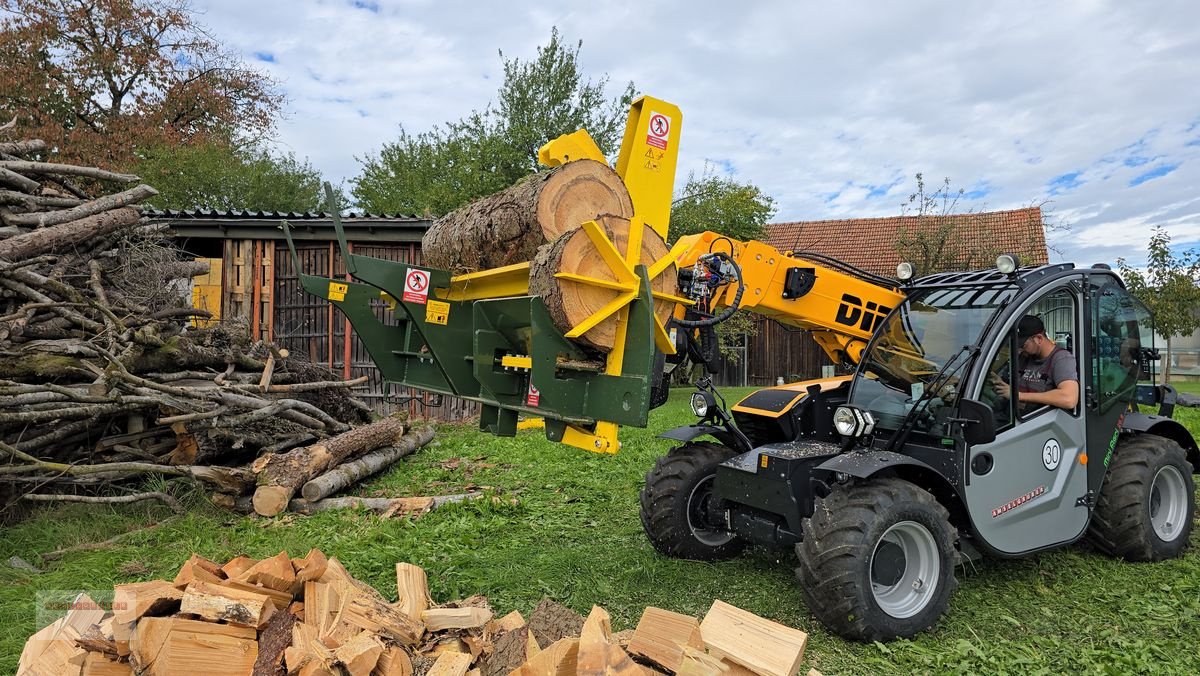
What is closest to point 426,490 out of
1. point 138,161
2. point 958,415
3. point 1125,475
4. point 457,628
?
point 457,628

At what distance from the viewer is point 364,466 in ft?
25.6

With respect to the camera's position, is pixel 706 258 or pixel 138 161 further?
pixel 138 161

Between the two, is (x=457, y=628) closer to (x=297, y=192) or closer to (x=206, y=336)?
(x=206, y=336)

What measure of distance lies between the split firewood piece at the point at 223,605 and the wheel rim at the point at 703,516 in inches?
107

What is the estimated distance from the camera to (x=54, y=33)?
21.0m

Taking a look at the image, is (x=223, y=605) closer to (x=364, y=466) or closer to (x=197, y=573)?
(x=197, y=573)

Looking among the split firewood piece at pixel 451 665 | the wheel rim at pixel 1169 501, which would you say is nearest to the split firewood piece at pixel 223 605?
the split firewood piece at pixel 451 665

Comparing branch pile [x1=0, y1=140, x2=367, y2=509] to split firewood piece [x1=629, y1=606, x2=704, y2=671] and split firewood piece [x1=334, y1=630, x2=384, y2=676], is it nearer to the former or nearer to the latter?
split firewood piece [x1=334, y1=630, x2=384, y2=676]

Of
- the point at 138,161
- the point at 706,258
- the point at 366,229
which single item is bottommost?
the point at 706,258

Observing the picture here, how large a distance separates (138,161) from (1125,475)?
23.0 metres

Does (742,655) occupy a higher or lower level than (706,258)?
lower

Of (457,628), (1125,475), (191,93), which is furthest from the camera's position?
(191,93)

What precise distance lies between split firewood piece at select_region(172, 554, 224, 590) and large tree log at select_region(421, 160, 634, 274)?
7.26 ft

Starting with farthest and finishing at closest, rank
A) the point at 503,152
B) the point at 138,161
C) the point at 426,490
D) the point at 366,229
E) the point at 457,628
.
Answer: the point at 138,161, the point at 503,152, the point at 366,229, the point at 426,490, the point at 457,628
